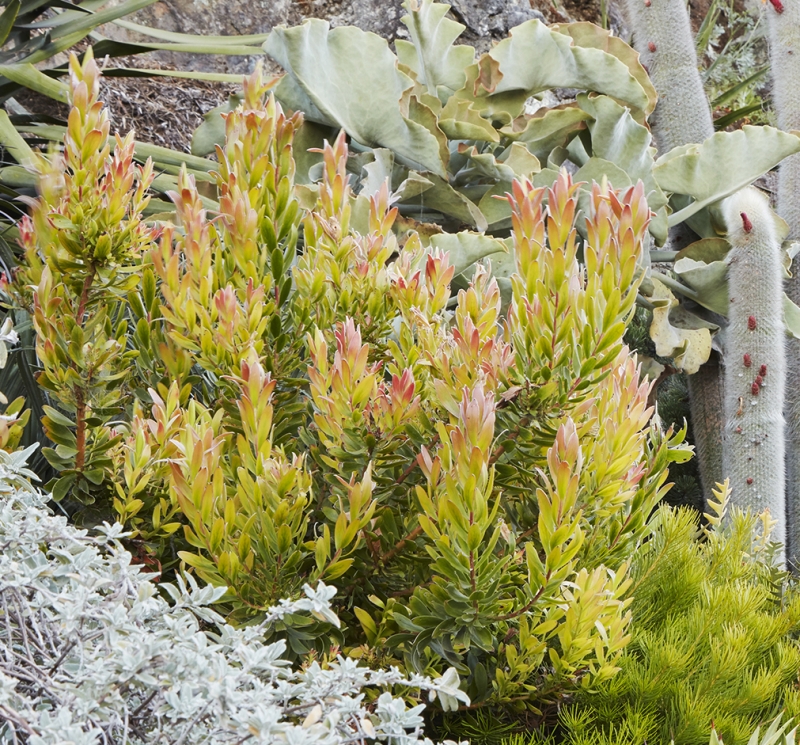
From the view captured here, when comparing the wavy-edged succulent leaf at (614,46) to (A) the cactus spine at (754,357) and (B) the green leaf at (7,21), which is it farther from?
(B) the green leaf at (7,21)

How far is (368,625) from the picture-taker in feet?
3.71

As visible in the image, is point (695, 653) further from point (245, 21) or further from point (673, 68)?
point (245, 21)

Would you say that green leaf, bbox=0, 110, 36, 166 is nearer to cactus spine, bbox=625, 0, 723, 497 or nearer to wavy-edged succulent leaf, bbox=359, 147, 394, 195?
wavy-edged succulent leaf, bbox=359, 147, 394, 195

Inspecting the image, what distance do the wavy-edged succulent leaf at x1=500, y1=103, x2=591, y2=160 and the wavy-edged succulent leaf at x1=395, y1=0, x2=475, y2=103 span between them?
0.27m

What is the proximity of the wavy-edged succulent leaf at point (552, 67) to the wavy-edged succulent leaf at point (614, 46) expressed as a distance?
119mm

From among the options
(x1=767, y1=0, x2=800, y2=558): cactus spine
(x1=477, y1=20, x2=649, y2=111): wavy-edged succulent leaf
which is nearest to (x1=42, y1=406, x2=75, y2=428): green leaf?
(x1=477, y1=20, x2=649, y2=111): wavy-edged succulent leaf

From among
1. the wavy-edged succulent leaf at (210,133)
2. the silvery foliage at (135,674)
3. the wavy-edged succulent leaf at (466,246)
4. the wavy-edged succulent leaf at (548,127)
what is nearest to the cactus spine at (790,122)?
the wavy-edged succulent leaf at (548,127)

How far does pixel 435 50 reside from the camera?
2516 millimetres

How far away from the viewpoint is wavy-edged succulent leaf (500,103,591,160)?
234 cm

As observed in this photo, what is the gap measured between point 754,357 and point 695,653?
1.29 meters

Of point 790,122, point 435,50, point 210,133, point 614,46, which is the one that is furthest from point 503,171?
point 790,122

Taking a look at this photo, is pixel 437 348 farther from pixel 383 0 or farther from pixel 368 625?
pixel 383 0

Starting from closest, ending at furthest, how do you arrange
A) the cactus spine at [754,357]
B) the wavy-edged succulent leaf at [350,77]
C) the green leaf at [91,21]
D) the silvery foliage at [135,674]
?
the silvery foliage at [135,674]
the wavy-edged succulent leaf at [350,77]
the cactus spine at [754,357]
the green leaf at [91,21]

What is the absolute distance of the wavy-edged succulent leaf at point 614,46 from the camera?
8.30 feet
